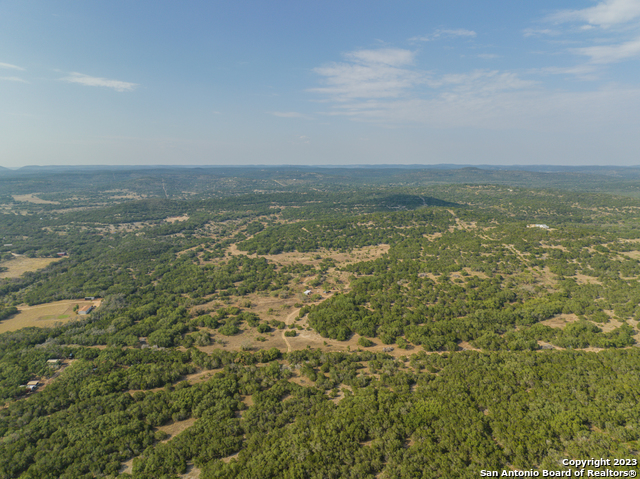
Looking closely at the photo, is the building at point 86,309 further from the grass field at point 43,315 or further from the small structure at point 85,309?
the grass field at point 43,315


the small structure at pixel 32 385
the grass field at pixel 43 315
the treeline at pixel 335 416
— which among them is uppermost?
the treeline at pixel 335 416

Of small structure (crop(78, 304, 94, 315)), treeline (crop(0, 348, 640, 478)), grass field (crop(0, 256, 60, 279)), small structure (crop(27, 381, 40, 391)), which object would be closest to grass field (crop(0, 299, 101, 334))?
small structure (crop(78, 304, 94, 315))

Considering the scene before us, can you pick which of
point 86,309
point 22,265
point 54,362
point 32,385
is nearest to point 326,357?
point 32,385

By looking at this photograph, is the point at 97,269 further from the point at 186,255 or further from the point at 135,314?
the point at 135,314

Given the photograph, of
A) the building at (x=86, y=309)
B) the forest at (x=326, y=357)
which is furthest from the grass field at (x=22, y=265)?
the building at (x=86, y=309)

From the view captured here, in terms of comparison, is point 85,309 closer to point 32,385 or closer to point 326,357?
point 32,385

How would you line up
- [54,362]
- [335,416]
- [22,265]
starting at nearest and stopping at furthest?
1. [335,416]
2. [54,362]
3. [22,265]
